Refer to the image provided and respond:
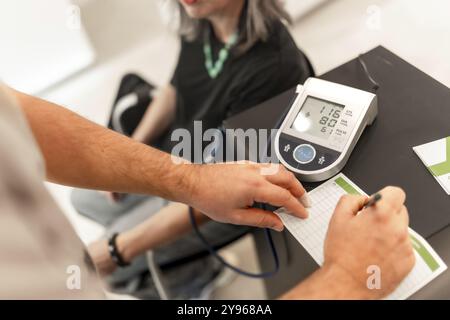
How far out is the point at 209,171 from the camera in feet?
2.18

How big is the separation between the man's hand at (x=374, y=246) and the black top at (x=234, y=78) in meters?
0.44

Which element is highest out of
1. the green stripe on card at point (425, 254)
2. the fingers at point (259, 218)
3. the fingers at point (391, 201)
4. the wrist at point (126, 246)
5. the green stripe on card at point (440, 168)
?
the fingers at point (391, 201)

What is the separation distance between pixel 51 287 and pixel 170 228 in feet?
1.82

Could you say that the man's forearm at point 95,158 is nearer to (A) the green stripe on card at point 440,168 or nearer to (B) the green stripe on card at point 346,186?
(B) the green stripe on card at point 346,186

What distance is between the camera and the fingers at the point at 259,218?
620 mm

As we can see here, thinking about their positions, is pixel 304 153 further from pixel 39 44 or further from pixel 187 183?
pixel 39 44

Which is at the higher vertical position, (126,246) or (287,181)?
(287,181)

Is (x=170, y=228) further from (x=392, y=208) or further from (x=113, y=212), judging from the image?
(x=392, y=208)

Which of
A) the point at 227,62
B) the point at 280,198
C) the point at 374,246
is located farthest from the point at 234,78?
the point at 374,246

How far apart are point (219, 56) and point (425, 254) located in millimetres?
704

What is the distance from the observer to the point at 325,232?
23.4 inches

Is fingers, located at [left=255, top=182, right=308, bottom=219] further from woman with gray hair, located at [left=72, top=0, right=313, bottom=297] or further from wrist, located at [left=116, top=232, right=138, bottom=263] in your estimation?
wrist, located at [left=116, top=232, right=138, bottom=263]

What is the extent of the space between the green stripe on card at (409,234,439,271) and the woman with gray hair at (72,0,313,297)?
0.46 meters

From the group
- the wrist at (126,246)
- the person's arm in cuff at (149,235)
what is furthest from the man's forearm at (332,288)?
the wrist at (126,246)
